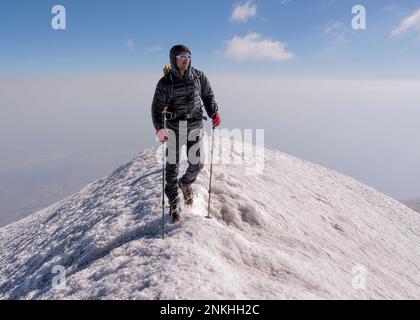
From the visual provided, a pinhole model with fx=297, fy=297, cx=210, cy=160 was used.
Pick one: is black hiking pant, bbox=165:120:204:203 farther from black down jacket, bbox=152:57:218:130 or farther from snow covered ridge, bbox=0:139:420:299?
snow covered ridge, bbox=0:139:420:299

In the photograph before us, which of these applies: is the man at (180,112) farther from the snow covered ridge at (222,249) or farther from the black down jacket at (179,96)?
the snow covered ridge at (222,249)

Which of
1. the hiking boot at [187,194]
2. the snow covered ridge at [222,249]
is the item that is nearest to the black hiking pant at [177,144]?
the hiking boot at [187,194]

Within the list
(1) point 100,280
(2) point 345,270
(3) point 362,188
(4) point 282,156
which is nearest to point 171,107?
(1) point 100,280

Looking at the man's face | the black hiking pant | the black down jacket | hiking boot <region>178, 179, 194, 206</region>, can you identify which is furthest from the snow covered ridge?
the man's face

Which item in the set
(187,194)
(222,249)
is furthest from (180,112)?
(222,249)

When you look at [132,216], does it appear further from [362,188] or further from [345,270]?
[362,188]

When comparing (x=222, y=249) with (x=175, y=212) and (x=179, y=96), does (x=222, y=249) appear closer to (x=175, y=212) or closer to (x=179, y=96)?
(x=175, y=212)
